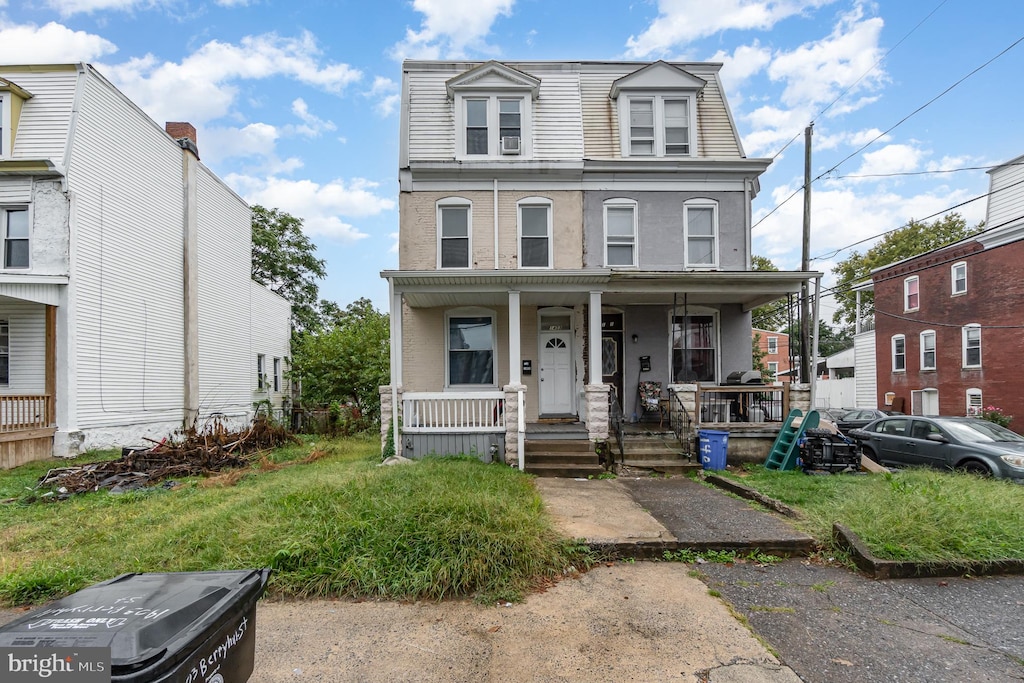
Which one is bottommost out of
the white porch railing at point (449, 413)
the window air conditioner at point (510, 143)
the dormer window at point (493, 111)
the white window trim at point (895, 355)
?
the white porch railing at point (449, 413)

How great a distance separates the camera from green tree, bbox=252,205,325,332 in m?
24.5

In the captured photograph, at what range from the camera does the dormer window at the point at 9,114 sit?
1034 centimetres

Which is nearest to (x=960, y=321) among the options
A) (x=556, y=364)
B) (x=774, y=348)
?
(x=556, y=364)

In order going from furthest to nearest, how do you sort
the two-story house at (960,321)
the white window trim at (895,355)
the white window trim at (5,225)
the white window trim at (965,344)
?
the white window trim at (895,355), the white window trim at (965,344), the two-story house at (960,321), the white window trim at (5,225)

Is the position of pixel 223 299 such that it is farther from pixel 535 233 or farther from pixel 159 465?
pixel 535 233

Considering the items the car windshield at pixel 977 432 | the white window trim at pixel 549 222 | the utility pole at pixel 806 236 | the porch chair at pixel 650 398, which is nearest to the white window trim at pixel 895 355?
the utility pole at pixel 806 236

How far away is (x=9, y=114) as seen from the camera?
34.1ft

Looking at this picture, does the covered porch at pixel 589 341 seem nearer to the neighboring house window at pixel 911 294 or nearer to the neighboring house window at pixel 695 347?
the neighboring house window at pixel 695 347

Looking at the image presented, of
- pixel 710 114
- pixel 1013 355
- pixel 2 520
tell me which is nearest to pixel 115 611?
pixel 2 520

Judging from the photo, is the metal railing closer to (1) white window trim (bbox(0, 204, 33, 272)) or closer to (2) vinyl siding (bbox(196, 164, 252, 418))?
(2) vinyl siding (bbox(196, 164, 252, 418))

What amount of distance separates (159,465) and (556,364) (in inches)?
315

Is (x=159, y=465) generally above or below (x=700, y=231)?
below

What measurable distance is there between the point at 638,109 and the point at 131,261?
1277 centimetres

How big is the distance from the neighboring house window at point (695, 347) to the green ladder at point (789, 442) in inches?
87.2
